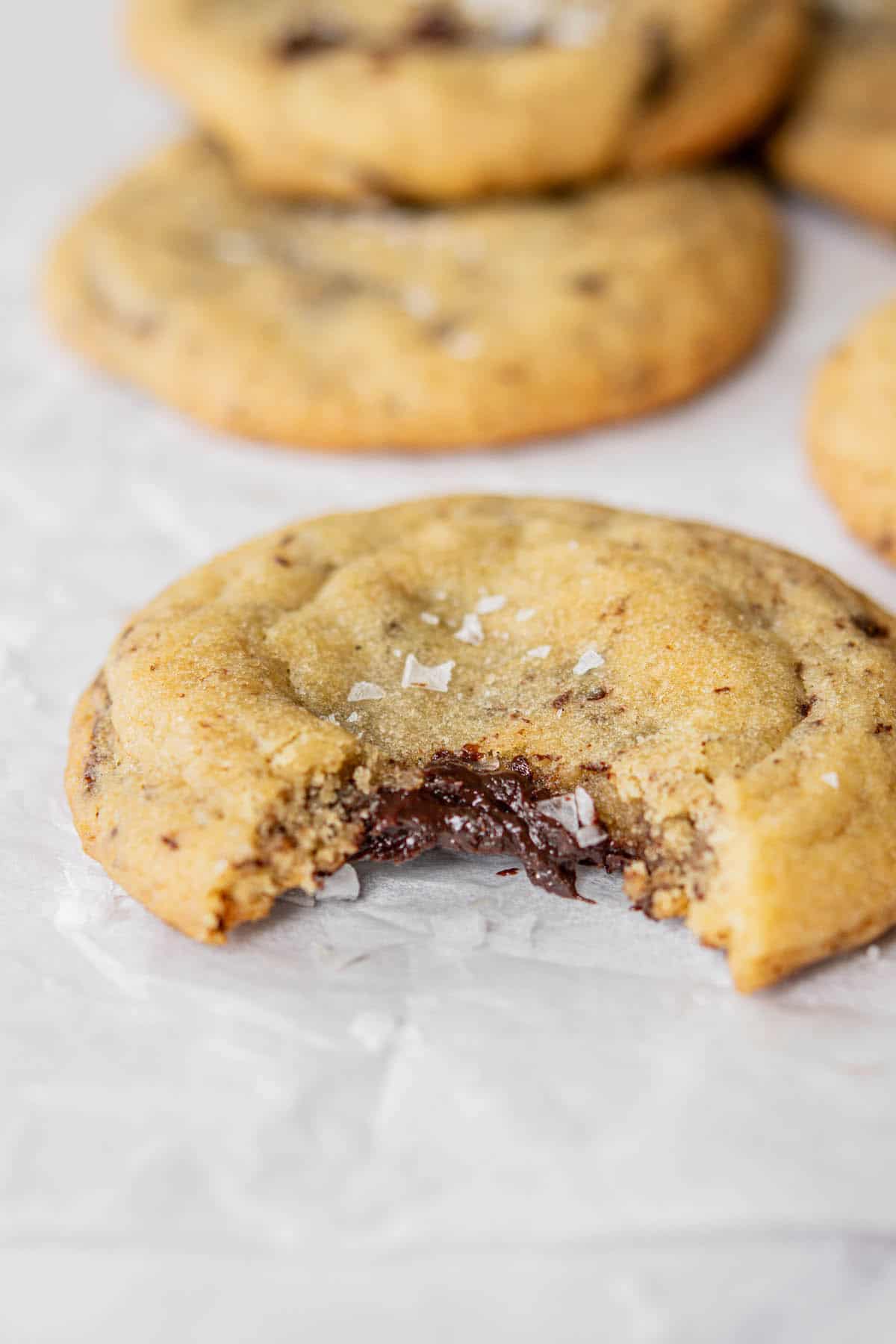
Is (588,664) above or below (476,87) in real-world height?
below

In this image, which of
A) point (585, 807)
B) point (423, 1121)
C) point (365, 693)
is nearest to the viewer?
point (423, 1121)

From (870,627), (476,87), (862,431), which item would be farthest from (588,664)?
(476,87)

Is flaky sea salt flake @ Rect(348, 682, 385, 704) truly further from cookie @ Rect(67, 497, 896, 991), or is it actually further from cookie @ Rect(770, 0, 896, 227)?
cookie @ Rect(770, 0, 896, 227)

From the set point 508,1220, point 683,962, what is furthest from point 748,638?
point 508,1220

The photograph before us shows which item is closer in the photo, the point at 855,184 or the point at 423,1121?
the point at 423,1121

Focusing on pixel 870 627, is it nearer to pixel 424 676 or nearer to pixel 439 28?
pixel 424 676

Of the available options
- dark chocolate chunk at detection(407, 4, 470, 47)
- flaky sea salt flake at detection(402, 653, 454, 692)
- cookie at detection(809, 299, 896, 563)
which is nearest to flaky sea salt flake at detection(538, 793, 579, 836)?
flaky sea salt flake at detection(402, 653, 454, 692)

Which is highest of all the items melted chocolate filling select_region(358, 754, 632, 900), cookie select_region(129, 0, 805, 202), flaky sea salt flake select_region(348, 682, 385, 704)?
cookie select_region(129, 0, 805, 202)

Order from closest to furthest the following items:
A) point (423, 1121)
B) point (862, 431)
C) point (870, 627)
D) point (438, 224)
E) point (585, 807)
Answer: point (423, 1121) < point (585, 807) < point (870, 627) < point (862, 431) < point (438, 224)
